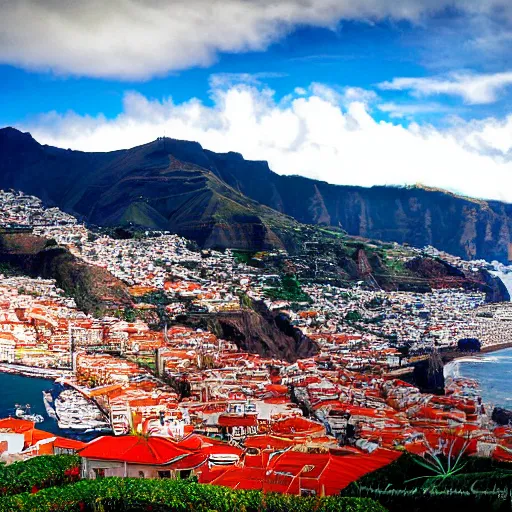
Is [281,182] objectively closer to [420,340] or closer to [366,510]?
[420,340]

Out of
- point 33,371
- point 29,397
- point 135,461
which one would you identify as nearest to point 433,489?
point 135,461

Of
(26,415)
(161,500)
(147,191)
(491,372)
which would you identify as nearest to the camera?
(161,500)

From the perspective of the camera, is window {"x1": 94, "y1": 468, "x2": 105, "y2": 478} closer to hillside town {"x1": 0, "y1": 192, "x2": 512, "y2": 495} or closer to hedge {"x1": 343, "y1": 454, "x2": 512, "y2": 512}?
hillside town {"x1": 0, "y1": 192, "x2": 512, "y2": 495}

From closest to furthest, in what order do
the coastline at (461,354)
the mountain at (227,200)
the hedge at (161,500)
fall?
the hedge at (161,500), the coastline at (461,354), the mountain at (227,200)

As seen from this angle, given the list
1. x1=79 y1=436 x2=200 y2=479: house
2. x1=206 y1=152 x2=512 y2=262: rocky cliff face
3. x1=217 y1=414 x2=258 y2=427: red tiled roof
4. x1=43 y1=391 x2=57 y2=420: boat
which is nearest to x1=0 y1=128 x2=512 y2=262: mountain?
x1=206 y1=152 x2=512 y2=262: rocky cliff face

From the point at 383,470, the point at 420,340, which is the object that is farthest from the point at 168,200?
the point at 383,470

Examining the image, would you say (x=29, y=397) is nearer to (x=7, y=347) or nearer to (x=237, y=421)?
(x=7, y=347)

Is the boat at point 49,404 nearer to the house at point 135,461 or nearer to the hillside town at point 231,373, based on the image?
the hillside town at point 231,373

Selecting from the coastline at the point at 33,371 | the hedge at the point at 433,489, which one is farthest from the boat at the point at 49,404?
the hedge at the point at 433,489
